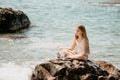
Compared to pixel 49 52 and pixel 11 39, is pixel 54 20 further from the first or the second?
→ pixel 49 52

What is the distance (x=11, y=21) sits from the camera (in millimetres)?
25781

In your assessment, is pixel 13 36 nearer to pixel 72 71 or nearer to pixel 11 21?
pixel 11 21

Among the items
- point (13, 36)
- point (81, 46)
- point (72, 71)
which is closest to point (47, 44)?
point (13, 36)

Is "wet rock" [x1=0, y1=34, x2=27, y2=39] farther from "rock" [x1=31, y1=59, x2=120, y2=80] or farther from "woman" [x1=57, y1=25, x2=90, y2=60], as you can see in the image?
"rock" [x1=31, y1=59, x2=120, y2=80]

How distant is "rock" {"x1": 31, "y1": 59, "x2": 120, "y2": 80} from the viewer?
34.8ft

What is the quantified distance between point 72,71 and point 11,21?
622 inches

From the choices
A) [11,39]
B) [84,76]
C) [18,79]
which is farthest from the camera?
[11,39]

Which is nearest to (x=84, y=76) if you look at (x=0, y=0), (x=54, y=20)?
(x=54, y=20)

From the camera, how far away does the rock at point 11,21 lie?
25281 millimetres

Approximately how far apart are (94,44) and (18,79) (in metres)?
8.37

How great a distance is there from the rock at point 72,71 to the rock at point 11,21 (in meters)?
14.4

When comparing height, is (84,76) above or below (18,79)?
above

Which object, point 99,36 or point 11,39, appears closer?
point 11,39

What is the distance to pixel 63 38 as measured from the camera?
23.0m
